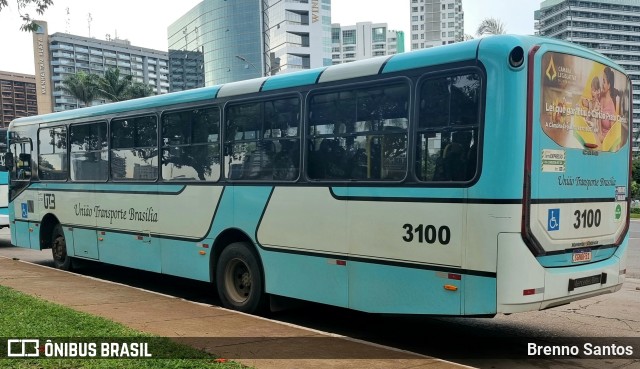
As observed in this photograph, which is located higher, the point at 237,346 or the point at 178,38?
the point at 178,38

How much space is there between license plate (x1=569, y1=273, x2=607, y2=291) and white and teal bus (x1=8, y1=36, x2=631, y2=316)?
0.07ft

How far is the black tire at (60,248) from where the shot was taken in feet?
38.4

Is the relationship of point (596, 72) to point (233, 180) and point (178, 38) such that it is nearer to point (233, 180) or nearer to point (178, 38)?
point (233, 180)

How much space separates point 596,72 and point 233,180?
15.0ft

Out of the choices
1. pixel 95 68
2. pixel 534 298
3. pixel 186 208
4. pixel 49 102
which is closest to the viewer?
pixel 534 298

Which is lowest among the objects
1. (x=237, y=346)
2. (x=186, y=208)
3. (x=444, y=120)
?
(x=237, y=346)

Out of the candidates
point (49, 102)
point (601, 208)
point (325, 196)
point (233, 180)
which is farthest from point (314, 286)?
point (49, 102)

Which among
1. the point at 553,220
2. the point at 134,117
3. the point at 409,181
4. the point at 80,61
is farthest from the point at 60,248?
the point at 80,61

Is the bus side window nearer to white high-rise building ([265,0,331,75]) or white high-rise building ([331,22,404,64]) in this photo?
white high-rise building ([265,0,331,75])

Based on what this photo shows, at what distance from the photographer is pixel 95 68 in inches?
4606

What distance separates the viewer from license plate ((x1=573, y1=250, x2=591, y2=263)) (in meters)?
5.92

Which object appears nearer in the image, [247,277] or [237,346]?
[237,346]

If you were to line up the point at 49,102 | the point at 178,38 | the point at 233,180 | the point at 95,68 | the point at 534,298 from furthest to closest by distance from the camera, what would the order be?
the point at 178,38
the point at 95,68
the point at 49,102
the point at 233,180
the point at 534,298

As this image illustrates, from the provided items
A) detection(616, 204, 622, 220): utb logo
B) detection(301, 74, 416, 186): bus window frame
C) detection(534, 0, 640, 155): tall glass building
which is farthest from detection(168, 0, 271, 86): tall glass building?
detection(616, 204, 622, 220): utb logo
